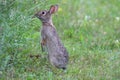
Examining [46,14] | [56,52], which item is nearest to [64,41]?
[46,14]

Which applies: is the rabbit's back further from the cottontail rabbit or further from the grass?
the grass

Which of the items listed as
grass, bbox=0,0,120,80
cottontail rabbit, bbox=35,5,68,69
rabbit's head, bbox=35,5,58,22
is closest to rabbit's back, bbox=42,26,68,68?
cottontail rabbit, bbox=35,5,68,69

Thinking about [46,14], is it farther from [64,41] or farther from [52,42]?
[64,41]

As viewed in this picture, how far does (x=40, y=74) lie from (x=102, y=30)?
112 inches

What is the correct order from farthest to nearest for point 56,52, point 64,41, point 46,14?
point 64,41
point 46,14
point 56,52

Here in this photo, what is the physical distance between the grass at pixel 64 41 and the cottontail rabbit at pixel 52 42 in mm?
92

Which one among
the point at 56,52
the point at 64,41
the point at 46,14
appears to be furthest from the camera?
the point at 64,41

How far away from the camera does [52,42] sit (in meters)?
7.73

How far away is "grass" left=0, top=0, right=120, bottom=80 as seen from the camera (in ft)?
23.8

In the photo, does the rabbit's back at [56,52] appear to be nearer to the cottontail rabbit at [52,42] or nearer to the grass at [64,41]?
the cottontail rabbit at [52,42]

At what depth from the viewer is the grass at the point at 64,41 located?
724 centimetres

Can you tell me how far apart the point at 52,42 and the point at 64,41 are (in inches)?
55.5

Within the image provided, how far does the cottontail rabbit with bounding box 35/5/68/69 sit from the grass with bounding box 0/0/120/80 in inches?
3.6

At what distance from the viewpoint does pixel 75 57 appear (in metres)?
8.32
